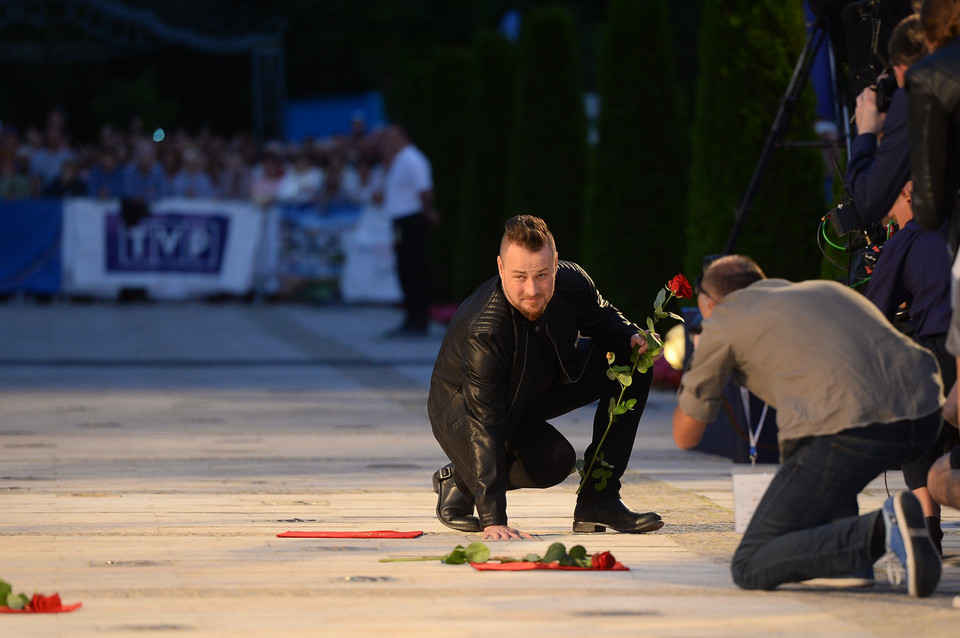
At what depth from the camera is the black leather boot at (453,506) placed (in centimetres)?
680

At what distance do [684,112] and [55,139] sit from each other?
1184 centimetres

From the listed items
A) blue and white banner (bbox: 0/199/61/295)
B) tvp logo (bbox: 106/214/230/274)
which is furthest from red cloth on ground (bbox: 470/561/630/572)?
blue and white banner (bbox: 0/199/61/295)

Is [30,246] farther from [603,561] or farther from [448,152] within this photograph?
[603,561]

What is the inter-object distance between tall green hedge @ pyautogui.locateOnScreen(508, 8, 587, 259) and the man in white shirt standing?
942mm

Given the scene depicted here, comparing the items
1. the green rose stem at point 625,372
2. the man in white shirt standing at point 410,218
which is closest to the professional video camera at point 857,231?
the green rose stem at point 625,372

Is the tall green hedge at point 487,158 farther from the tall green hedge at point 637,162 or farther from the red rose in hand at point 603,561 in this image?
the red rose in hand at point 603,561

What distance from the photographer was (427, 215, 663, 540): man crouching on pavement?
20.9 feet

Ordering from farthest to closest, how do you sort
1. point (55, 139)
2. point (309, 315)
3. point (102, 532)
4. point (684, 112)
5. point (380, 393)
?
point (55, 139) → point (309, 315) → point (684, 112) → point (380, 393) → point (102, 532)

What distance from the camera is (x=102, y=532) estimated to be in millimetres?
6750

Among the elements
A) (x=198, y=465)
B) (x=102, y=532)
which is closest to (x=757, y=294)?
(x=102, y=532)

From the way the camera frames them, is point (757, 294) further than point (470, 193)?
No

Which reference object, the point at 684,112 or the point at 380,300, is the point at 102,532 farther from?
the point at 380,300

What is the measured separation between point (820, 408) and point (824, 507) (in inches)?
13.1

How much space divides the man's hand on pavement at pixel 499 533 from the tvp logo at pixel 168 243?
16709 millimetres
